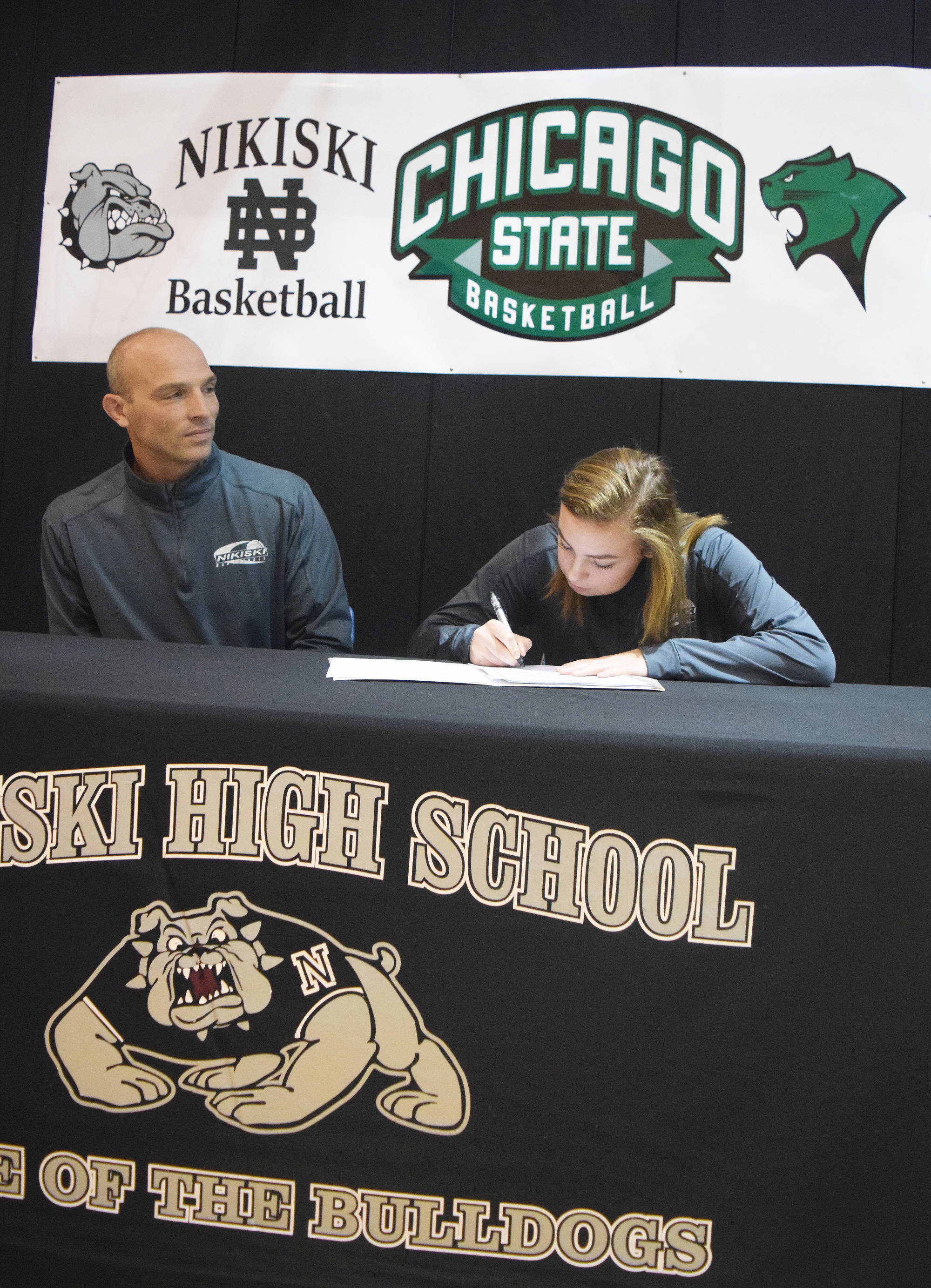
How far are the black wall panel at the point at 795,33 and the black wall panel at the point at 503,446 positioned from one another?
79 cm

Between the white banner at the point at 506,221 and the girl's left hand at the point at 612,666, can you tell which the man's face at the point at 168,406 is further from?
the girl's left hand at the point at 612,666

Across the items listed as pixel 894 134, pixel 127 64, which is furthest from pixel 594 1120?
pixel 127 64

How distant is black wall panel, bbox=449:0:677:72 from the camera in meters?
2.42

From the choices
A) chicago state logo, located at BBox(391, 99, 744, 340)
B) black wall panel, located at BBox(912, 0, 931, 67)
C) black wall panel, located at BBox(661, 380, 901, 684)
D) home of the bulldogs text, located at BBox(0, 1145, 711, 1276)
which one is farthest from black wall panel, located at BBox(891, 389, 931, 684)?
home of the bulldogs text, located at BBox(0, 1145, 711, 1276)

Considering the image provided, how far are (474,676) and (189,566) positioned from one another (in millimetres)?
948

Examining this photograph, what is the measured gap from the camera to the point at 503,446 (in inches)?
98.3

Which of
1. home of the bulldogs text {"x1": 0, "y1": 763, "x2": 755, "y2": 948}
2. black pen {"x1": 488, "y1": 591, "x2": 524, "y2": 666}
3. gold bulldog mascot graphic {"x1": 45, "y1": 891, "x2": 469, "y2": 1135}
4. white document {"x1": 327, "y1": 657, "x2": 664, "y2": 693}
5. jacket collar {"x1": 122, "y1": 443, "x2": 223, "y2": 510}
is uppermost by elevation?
jacket collar {"x1": 122, "y1": 443, "x2": 223, "y2": 510}

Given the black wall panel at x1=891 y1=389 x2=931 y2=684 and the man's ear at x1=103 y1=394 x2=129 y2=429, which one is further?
the black wall panel at x1=891 y1=389 x2=931 y2=684

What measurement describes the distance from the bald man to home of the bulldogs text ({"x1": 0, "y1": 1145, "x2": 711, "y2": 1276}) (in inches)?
43.8

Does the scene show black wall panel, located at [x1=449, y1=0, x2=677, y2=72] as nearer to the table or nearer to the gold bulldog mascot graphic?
the table

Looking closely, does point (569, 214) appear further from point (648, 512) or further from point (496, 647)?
point (496, 647)

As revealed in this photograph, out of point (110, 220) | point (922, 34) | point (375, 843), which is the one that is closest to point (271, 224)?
point (110, 220)

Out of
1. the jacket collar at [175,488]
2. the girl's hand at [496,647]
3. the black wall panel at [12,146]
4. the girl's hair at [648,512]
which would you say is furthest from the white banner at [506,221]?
the girl's hand at [496,647]

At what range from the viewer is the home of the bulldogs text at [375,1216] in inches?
39.7
